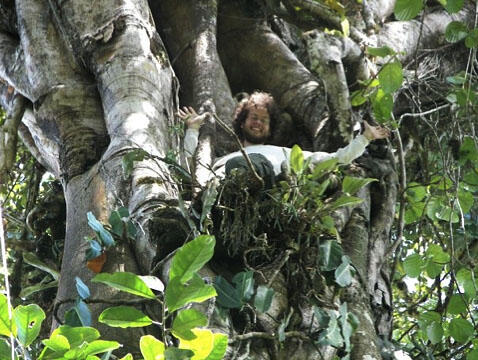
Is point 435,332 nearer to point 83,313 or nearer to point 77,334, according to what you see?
point 83,313

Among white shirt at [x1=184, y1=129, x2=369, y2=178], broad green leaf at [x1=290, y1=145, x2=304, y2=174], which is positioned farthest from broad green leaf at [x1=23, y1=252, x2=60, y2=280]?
broad green leaf at [x1=290, y1=145, x2=304, y2=174]

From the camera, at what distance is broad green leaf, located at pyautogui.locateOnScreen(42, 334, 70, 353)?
1733 mm

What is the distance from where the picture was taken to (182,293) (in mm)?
1834

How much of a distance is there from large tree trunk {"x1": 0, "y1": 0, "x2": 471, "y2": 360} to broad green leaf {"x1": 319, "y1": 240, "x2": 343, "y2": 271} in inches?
5.9

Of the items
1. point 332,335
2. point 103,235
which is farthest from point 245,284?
point 103,235

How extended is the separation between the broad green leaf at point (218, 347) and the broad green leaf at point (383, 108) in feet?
6.81

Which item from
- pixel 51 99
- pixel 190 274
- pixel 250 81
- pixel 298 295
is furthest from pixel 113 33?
pixel 190 274

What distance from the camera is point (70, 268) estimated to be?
2.97 metres

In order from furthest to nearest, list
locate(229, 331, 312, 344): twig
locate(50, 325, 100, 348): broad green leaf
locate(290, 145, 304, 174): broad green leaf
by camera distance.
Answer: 1. locate(290, 145, 304, 174): broad green leaf
2. locate(229, 331, 312, 344): twig
3. locate(50, 325, 100, 348): broad green leaf

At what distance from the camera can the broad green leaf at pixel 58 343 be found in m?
1.73

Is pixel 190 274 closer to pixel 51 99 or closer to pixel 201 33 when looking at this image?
pixel 51 99

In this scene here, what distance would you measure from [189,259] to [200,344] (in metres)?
0.20

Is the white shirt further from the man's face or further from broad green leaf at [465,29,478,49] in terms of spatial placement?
broad green leaf at [465,29,478,49]

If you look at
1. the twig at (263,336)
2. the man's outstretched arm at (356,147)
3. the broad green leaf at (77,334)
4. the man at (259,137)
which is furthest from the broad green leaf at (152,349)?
the man's outstretched arm at (356,147)
